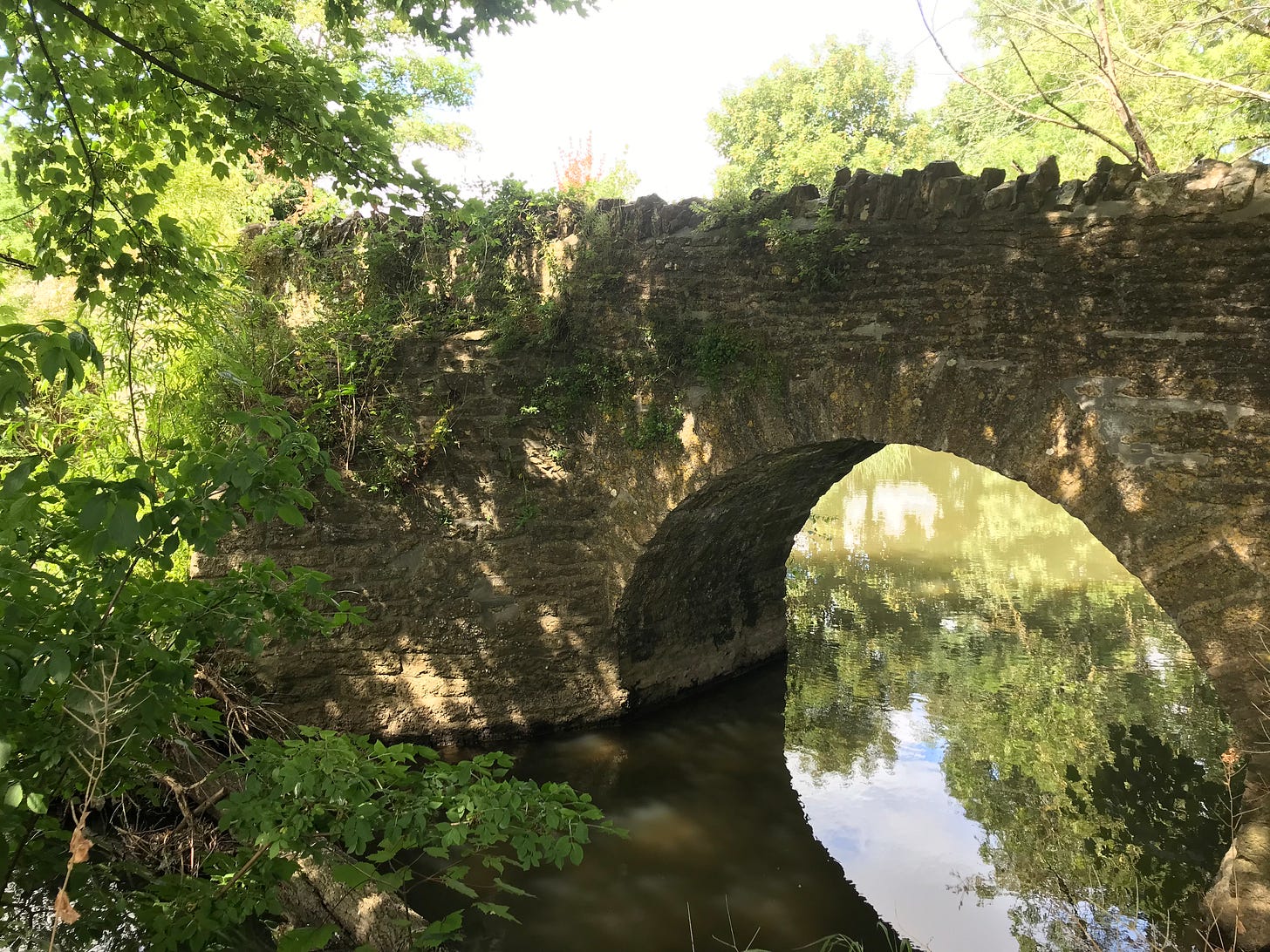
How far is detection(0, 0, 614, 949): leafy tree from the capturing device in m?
1.72

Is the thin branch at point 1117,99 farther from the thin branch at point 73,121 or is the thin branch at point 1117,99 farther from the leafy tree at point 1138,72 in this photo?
the thin branch at point 73,121

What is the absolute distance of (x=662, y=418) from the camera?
194 inches

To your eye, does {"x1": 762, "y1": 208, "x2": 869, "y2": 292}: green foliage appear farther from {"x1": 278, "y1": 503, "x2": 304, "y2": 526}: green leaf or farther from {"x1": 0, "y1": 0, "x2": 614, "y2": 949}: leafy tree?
{"x1": 278, "y1": 503, "x2": 304, "y2": 526}: green leaf

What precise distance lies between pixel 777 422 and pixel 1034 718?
3.23m

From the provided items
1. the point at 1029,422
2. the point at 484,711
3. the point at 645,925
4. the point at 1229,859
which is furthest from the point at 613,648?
the point at 1229,859

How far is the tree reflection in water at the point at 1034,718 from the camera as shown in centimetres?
406

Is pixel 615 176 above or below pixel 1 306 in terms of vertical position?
above

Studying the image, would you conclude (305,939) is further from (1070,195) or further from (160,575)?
(1070,195)

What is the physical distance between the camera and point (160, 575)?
215 centimetres

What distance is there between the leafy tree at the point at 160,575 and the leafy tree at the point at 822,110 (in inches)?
773

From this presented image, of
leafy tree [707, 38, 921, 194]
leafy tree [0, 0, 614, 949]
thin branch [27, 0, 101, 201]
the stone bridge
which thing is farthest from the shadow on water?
leafy tree [707, 38, 921, 194]

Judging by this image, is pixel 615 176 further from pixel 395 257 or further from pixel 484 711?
pixel 484 711

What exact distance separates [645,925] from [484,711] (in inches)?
77.8

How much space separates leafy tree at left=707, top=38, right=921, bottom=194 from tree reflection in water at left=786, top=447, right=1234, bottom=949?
14.2 metres
